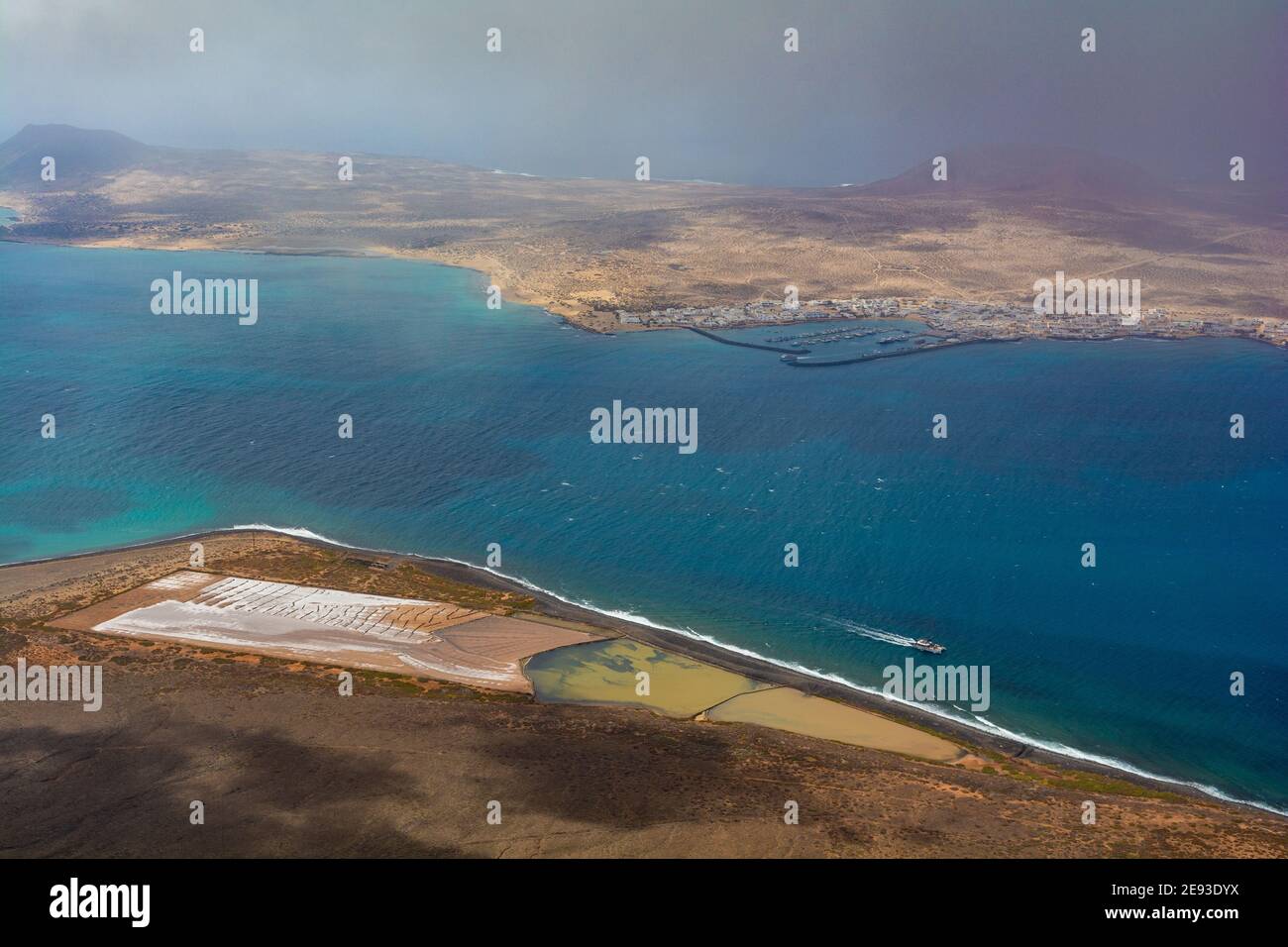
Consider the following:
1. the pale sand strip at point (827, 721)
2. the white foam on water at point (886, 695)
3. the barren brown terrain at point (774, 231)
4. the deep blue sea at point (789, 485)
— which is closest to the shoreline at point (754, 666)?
the white foam on water at point (886, 695)

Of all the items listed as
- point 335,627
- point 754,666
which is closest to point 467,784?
point 335,627

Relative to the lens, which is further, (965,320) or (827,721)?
(965,320)

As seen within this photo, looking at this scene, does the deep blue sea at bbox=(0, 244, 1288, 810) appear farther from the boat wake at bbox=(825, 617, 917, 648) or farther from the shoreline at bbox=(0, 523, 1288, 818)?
the shoreline at bbox=(0, 523, 1288, 818)

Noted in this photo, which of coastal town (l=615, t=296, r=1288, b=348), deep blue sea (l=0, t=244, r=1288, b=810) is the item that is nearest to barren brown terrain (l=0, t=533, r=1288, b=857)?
deep blue sea (l=0, t=244, r=1288, b=810)

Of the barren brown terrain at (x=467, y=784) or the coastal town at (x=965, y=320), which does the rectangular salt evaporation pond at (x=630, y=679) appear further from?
the coastal town at (x=965, y=320)

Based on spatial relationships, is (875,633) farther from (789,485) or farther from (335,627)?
(335,627)

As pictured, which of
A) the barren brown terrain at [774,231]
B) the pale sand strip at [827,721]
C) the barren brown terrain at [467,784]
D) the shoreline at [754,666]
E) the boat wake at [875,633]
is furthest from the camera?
the barren brown terrain at [774,231]
